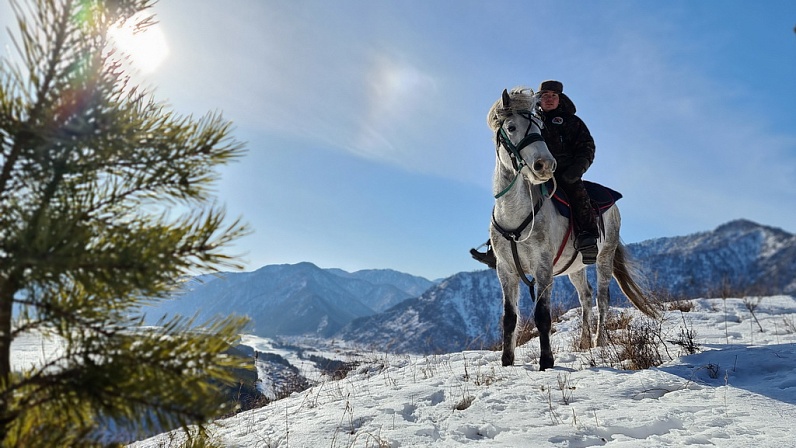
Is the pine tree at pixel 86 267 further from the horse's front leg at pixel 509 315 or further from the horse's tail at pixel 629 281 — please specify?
the horse's tail at pixel 629 281

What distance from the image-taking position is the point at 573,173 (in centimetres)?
666

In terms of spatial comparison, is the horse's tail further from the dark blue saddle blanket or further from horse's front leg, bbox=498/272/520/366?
horse's front leg, bbox=498/272/520/366

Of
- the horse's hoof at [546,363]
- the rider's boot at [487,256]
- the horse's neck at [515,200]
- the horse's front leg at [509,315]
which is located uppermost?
the horse's neck at [515,200]

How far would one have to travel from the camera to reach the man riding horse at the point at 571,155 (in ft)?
21.9

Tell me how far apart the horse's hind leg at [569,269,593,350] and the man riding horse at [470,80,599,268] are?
1.33 metres

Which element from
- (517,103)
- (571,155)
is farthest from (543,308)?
(517,103)

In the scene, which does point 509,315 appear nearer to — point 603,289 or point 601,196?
point 603,289

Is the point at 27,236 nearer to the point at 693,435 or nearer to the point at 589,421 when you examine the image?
the point at 589,421

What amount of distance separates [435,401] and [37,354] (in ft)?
12.4

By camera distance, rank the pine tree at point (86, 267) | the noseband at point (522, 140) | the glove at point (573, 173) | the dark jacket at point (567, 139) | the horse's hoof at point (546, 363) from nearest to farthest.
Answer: the pine tree at point (86, 267)
the noseband at point (522, 140)
the horse's hoof at point (546, 363)
the glove at point (573, 173)
the dark jacket at point (567, 139)

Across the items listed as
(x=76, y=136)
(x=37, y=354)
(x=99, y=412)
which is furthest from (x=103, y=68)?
(x=99, y=412)

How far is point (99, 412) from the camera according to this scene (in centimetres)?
153

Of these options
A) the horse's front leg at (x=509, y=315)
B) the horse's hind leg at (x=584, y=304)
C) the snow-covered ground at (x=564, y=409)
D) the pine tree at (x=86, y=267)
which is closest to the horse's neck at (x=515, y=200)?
the horse's front leg at (x=509, y=315)

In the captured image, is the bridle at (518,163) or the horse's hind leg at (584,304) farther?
the horse's hind leg at (584,304)
